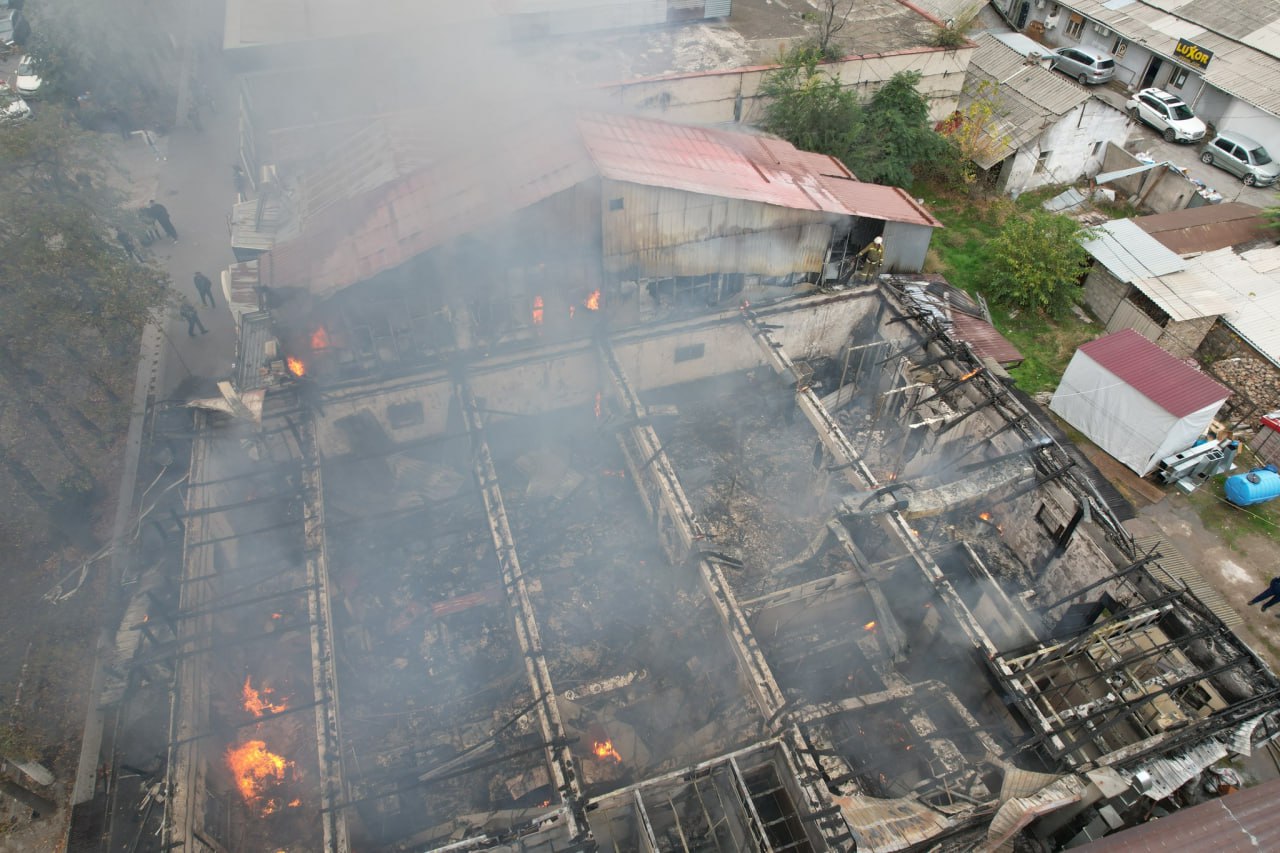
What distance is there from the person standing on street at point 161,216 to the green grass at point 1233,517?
1271 inches

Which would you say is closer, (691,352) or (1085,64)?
(691,352)

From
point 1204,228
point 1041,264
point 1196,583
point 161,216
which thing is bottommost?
point 1196,583

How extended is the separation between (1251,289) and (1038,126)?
9.09 m

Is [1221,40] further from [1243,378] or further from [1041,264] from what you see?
[1243,378]

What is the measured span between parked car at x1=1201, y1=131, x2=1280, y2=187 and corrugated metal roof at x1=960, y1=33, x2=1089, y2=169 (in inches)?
263

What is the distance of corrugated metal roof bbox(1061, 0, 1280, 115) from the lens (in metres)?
27.4

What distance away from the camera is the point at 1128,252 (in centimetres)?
2186

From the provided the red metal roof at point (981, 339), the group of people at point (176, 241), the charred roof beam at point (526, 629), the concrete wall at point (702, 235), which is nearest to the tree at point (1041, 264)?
the red metal roof at point (981, 339)

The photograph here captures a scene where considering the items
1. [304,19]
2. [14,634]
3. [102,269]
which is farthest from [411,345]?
[304,19]

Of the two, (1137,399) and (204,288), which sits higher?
(204,288)

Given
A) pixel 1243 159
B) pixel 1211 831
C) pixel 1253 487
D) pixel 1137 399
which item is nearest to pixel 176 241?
pixel 1137 399

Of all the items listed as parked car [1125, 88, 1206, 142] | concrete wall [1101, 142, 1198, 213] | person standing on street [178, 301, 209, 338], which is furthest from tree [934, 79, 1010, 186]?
person standing on street [178, 301, 209, 338]

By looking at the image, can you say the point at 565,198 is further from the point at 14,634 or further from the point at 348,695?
the point at 14,634

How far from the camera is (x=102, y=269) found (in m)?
15.2
